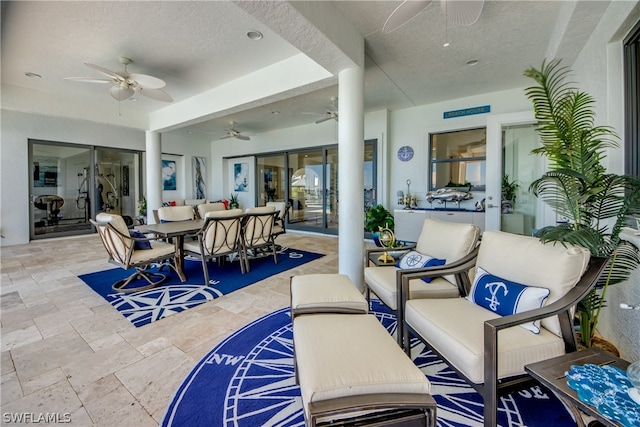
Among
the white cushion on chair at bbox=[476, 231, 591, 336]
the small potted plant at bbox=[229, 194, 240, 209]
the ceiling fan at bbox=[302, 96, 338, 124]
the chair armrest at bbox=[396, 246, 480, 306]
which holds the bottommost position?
the chair armrest at bbox=[396, 246, 480, 306]

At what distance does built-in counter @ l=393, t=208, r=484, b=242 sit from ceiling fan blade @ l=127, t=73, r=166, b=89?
461 centimetres

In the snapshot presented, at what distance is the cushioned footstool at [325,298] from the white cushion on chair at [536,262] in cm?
93

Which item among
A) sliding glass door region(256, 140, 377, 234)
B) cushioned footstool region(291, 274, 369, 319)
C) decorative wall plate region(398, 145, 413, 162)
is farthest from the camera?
sliding glass door region(256, 140, 377, 234)

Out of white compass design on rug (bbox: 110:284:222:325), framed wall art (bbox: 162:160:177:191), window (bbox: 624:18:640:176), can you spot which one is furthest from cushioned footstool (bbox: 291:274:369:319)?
framed wall art (bbox: 162:160:177:191)

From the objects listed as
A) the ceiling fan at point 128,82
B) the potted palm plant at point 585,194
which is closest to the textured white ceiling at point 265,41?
the ceiling fan at point 128,82

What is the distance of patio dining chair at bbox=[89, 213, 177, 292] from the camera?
118 inches

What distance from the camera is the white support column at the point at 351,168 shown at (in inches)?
122

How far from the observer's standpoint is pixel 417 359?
75.0 inches

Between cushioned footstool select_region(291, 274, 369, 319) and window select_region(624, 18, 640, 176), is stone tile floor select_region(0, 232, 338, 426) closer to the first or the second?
cushioned footstool select_region(291, 274, 369, 319)

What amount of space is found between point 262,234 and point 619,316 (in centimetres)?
387

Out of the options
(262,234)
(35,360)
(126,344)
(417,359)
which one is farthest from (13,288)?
(417,359)

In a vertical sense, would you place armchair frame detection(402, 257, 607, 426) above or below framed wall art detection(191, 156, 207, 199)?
below

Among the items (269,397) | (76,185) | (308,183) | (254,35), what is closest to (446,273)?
(269,397)

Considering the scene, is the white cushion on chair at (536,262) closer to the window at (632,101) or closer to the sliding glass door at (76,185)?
the window at (632,101)
